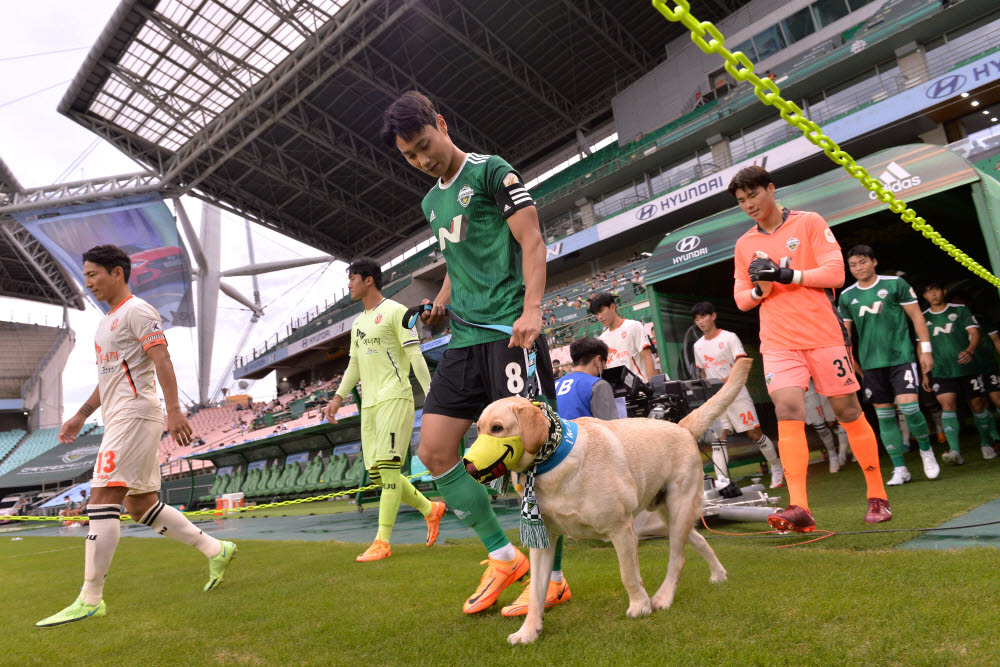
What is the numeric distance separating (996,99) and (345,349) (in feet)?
127

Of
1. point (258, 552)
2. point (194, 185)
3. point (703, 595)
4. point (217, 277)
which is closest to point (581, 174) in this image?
point (194, 185)

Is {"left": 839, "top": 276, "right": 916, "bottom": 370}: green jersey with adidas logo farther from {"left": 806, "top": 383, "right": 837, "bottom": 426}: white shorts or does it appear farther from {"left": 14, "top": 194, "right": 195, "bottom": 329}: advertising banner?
{"left": 14, "top": 194, "right": 195, "bottom": 329}: advertising banner

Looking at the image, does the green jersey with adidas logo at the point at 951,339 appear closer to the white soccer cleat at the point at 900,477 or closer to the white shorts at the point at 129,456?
the white soccer cleat at the point at 900,477

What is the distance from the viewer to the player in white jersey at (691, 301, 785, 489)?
603 centimetres

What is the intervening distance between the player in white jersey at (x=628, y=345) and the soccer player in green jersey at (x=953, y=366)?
9.27 feet

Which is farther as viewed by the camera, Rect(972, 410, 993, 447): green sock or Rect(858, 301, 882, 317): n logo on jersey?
Rect(972, 410, 993, 447): green sock

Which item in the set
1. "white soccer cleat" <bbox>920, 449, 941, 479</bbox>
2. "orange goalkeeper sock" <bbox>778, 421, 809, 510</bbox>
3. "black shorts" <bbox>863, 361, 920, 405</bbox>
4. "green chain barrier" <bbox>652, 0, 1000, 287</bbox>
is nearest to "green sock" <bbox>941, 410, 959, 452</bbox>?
"white soccer cleat" <bbox>920, 449, 941, 479</bbox>

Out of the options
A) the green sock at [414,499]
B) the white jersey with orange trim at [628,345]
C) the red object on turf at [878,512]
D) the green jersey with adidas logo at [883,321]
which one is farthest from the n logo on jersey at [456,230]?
the green jersey with adidas logo at [883,321]

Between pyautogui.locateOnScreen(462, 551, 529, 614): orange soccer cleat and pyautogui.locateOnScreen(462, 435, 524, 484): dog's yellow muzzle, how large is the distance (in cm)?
81

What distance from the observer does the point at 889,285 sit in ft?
16.6

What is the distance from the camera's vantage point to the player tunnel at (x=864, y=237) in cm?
498

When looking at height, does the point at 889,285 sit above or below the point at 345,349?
below

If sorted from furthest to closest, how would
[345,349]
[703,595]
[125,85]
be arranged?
1. [345,349]
2. [125,85]
3. [703,595]

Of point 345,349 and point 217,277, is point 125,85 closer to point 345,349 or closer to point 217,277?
point 217,277
